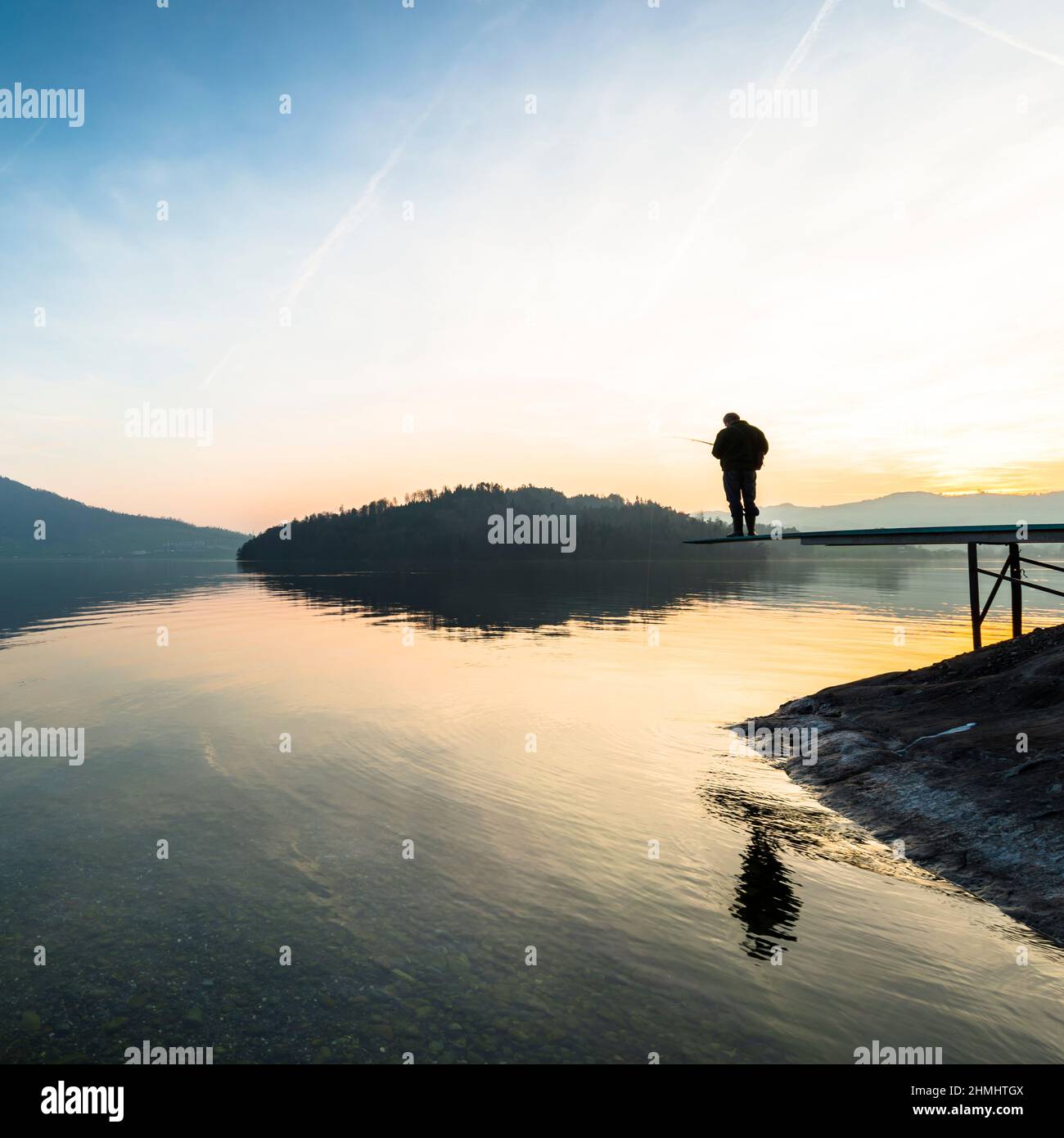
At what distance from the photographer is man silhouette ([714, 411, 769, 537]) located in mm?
22000

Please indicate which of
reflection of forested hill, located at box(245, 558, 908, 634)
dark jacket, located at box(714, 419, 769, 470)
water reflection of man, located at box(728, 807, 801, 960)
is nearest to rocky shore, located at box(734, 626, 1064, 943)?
water reflection of man, located at box(728, 807, 801, 960)

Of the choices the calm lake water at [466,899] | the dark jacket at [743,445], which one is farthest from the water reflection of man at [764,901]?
the dark jacket at [743,445]

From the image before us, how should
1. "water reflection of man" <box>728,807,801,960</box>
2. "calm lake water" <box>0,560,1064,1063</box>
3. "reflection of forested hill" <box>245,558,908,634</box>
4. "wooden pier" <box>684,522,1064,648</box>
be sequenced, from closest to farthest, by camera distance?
"calm lake water" <box>0,560,1064,1063</box> < "water reflection of man" <box>728,807,801,960</box> < "wooden pier" <box>684,522,1064,648</box> < "reflection of forested hill" <box>245,558,908,634</box>

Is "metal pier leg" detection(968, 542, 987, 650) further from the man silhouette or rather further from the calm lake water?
the man silhouette

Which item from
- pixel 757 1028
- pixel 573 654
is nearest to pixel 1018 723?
pixel 757 1028

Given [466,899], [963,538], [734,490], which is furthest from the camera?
[963,538]

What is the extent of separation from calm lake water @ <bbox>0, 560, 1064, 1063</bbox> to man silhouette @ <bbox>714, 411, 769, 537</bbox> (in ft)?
24.2

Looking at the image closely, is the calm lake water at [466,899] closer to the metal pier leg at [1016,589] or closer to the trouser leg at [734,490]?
the trouser leg at [734,490]

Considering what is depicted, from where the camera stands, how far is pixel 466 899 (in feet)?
36.0

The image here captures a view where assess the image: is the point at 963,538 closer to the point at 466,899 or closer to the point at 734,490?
the point at 734,490

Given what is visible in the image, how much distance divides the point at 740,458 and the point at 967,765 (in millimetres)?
10897

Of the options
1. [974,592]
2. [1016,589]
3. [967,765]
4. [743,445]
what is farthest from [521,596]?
[967,765]

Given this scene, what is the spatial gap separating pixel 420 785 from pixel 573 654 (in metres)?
22.9
